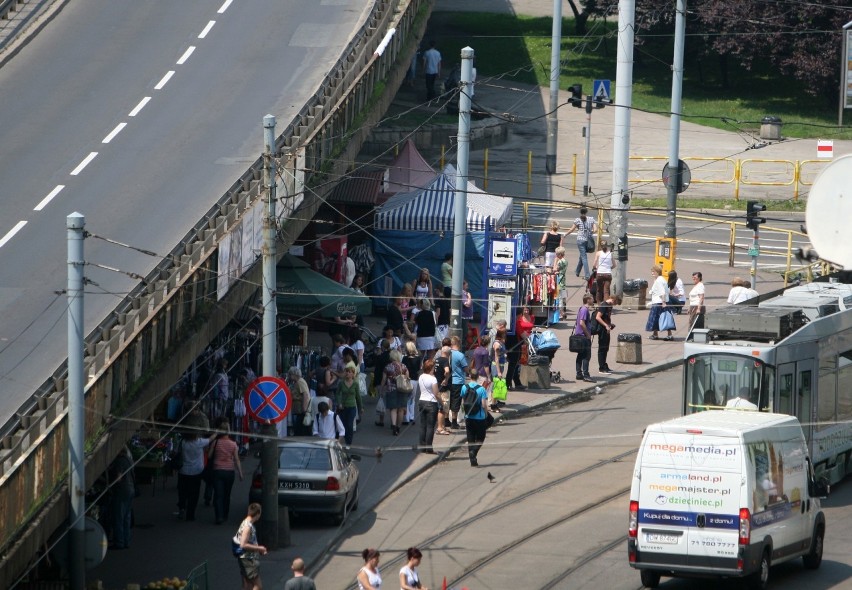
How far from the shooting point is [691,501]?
1747 centimetres

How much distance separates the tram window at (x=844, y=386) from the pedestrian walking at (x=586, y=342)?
19.7 feet

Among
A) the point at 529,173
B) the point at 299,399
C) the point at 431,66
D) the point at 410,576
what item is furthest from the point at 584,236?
the point at 410,576

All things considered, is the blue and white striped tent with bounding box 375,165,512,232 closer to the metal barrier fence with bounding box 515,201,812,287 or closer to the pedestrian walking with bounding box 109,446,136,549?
the metal barrier fence with bounding box 515,201,812,287

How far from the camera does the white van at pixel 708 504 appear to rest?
1728 centimetres

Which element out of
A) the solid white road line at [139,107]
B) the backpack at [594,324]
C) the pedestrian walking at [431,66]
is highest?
the pedestrian walking at [431,66]

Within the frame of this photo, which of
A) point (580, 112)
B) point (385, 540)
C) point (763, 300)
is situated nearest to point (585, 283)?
point (763, 300)

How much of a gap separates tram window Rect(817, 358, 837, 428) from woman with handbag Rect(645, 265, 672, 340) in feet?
28.8

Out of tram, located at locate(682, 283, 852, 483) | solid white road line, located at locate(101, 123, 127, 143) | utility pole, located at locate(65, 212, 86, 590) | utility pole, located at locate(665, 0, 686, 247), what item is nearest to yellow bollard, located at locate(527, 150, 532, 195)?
utility pole, located at locate(665, 0, 686, 247)

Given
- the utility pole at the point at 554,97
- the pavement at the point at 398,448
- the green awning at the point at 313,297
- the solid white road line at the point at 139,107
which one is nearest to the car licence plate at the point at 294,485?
the pavement at the point at 398,448

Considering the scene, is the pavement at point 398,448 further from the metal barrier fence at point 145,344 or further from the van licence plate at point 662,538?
the van licence plate at point 662,538

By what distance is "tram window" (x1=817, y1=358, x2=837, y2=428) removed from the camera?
23453mm

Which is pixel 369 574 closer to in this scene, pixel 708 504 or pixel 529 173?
pixel 708 504

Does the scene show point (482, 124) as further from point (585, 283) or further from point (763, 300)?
point (763, 300)

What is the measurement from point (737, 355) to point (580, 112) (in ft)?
122
